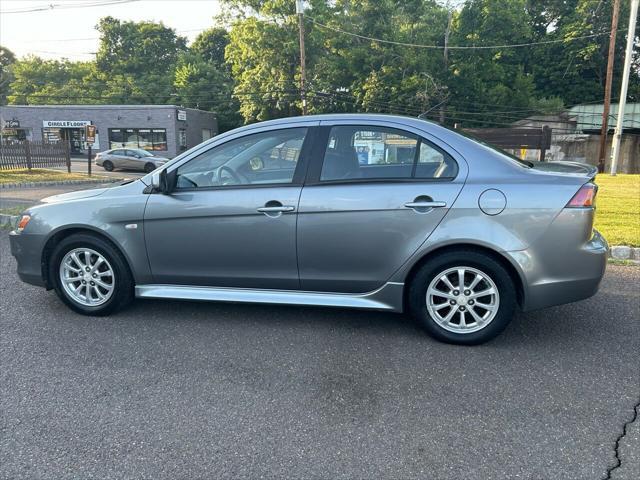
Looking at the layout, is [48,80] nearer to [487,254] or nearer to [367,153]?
[367,153]

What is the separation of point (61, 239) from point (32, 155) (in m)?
20.5

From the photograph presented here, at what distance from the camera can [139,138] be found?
38.9m

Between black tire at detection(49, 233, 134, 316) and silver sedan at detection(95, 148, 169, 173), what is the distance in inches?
936

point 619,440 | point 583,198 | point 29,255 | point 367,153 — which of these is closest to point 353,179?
point 367,153

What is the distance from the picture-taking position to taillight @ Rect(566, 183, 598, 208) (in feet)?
11.4

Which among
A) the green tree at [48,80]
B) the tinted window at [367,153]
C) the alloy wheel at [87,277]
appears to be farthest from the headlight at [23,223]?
the green tree at [48,80]

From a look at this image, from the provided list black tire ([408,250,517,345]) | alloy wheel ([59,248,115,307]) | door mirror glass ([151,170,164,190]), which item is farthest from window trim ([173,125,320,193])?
black tire ([408,250,517,345])

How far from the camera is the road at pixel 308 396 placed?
2.43 m

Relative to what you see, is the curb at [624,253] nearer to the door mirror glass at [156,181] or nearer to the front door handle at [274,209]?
the front door handle at [274,209]

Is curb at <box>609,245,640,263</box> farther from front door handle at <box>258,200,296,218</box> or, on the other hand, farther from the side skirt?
front door handle at <box>258,200,296,218</box>

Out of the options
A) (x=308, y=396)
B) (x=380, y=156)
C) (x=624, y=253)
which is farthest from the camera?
(x=624, y=253)

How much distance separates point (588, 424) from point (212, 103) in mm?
52093

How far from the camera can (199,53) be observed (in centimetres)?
6091

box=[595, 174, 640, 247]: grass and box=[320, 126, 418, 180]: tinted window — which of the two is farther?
box=[595, 174, 640, 247]: grass
